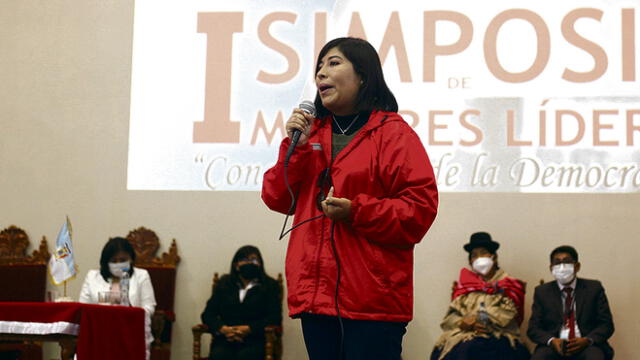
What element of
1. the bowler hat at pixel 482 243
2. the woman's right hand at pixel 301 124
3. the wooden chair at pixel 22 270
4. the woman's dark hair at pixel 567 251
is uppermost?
the woman's right hand at pixel 301 124

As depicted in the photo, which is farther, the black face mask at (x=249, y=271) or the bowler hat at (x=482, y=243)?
the black face mask at (x=249, y=271)

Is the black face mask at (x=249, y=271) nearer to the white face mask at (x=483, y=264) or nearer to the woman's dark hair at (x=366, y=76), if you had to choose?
the white face mask at (x=483, y=264)

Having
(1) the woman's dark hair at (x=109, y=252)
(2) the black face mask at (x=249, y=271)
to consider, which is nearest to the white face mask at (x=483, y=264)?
(2) the black face mask at (x=249, y=271)

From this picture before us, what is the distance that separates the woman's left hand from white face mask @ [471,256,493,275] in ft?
11.3

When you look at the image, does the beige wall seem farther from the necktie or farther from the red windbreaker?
the red windbreaker

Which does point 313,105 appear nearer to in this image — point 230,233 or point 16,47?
point 230,233

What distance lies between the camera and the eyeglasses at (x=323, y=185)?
2035 millimetres

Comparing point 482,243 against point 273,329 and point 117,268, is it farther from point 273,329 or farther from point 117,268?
point 117,268

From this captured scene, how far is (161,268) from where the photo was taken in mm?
5711

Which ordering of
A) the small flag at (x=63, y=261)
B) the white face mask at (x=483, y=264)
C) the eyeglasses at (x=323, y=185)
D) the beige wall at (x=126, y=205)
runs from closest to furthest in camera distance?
the eyeglasses at (x=323, y=185)
the small flag at (x=63, y=261)
the white face mask at (x=483, y=264)
the beige wall at (x=126, y=205)

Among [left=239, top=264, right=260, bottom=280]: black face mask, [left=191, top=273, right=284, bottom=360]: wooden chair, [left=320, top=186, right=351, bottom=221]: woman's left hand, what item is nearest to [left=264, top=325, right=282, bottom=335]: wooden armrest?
[left=191, top=273, right=284, bottom=360]: wooden chair

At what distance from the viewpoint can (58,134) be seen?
6.04 m

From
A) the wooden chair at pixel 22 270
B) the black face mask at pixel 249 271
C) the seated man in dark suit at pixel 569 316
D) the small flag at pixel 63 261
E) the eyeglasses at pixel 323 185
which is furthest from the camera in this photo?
the wooden chair at pixel 22 270

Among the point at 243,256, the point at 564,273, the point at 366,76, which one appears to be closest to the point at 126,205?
the point at 243,256
